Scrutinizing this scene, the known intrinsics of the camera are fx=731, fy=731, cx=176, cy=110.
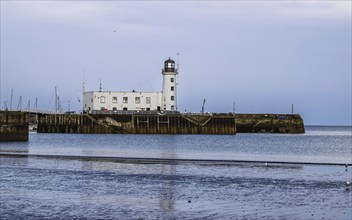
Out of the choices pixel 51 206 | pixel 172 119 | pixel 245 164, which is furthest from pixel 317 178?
pixel 172 119

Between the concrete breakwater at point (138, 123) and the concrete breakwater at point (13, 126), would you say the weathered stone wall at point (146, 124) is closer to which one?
the concrete breakwater at point (138, 123)

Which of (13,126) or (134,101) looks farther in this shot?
(134,101)

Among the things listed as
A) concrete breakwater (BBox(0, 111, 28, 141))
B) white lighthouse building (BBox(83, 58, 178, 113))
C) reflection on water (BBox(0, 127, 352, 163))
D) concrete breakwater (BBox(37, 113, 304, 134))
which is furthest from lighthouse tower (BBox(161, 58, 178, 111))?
concrete breakwater (BBox(0, 111, 28, 141))

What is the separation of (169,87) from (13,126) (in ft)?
169

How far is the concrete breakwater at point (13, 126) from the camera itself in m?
74.6

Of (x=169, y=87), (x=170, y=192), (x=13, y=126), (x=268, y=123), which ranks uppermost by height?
(x=169, y=87)

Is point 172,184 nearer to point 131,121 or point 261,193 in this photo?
point 261,193

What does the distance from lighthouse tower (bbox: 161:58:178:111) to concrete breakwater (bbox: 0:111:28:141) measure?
1918 inches

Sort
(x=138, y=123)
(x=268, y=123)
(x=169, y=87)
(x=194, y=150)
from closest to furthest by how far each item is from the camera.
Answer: (x=194, y=150)
(x=138, y=123)
(x=169, y=87)
(x=268, y=123)

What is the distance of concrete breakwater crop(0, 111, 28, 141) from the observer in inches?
2936

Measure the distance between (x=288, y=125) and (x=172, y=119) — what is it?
3279 centimetres

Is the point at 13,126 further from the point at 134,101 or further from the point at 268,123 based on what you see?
the point at 268,123

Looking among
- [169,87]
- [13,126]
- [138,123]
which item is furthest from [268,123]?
[13,126]

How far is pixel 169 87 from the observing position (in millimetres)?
125688
